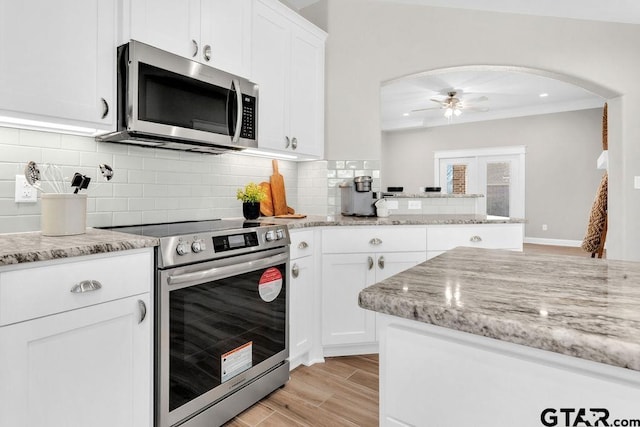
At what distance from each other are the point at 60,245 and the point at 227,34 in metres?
1.50

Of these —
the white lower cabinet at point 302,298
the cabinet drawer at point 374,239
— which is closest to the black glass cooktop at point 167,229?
the white lower cabinet at point 302,298

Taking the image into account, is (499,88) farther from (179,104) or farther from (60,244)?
(60,244)

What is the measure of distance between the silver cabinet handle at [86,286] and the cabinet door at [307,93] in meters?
1.69

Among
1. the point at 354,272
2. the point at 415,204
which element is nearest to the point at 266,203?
the point at 354,272

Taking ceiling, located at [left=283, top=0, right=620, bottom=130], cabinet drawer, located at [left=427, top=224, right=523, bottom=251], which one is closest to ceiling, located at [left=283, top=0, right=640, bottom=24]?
ceiling, located at [left=283, top=0, right=620, bottom=130]

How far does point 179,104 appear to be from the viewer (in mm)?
1855

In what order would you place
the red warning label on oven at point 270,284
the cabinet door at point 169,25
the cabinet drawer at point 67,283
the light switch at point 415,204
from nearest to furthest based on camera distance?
the cabinet drawer at point 67,283 → the cabinet door at point 169,25 → the red warning label on oven at point 270,284 → the light switch at point 415,204

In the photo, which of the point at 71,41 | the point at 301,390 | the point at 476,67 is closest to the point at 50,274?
the point at 71,41

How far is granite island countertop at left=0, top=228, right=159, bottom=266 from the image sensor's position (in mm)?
1100

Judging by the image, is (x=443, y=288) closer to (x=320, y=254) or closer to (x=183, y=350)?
(x=183, y=350)

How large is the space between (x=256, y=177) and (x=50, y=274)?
1.72 meters

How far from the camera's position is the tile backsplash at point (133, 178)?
5.24ft

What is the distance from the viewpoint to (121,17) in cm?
164

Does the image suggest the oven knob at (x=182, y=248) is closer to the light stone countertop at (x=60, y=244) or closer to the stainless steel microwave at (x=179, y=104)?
the light stone countertop at (x=60, y=244)
